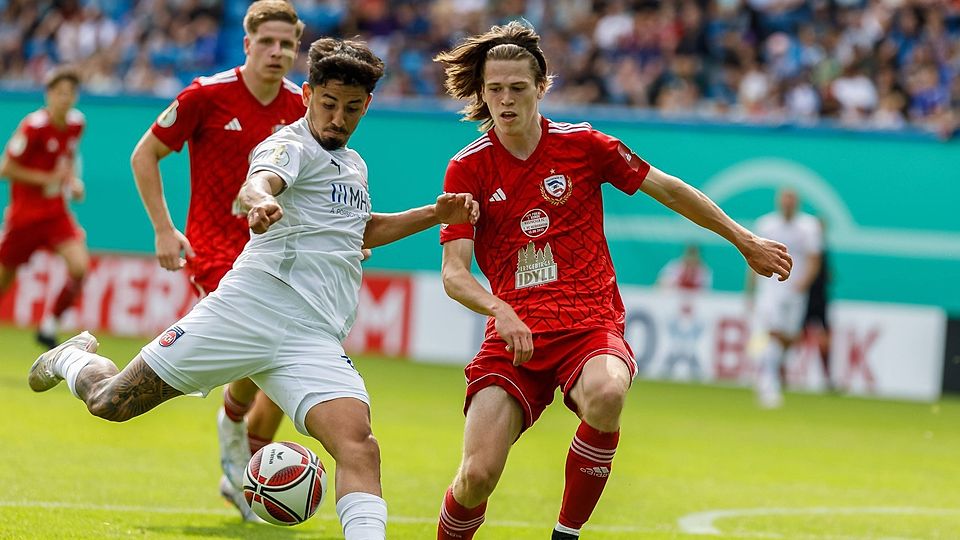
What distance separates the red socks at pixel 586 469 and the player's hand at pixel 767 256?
3.51 feet

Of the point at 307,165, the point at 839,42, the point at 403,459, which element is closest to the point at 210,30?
the point at 839,42

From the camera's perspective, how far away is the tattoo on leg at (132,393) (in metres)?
6.54

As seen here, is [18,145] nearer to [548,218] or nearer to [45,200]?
[45,200]

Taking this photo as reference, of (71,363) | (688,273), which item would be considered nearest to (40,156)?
(688,273)

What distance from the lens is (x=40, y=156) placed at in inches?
641

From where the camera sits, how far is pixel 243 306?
647 cm

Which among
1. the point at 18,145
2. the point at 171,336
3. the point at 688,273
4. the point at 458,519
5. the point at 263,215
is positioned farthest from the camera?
the point at 688,273

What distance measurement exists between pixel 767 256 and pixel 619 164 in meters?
0.84

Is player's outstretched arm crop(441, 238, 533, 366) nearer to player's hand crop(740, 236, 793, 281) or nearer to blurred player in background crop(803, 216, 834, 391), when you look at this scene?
player's hand crop(740, 236, 793, 281)

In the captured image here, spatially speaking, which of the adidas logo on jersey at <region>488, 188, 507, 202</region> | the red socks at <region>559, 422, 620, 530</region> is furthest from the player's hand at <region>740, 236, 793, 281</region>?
the adidas logo on jersey at <region>488, 188, 507, 202</region>

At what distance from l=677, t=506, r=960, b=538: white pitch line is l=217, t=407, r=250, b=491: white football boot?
270cm

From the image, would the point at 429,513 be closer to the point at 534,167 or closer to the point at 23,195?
the point at 534,167

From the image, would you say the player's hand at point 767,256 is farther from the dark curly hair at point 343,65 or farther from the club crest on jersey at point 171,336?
the club crest on jersey at point 171,336

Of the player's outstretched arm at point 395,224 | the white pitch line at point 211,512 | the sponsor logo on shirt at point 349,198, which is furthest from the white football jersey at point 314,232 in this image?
the white pitch line at point 211,512
